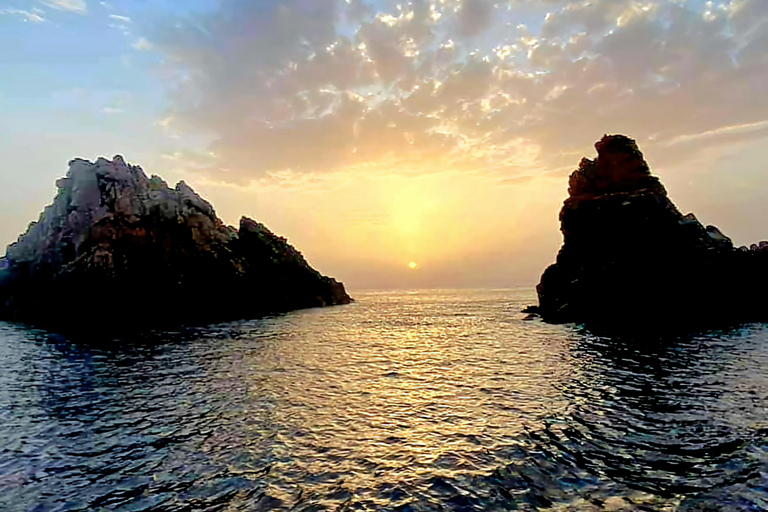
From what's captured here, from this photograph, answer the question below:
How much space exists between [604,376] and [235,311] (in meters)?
79.5

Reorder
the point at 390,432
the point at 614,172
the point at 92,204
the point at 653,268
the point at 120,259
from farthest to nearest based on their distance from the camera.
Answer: the point at 92,204
the point at 120,259
the point at 614,172
the point at 653,268
the point at 390,432

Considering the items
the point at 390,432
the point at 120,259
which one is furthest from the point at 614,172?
the point at 120,259

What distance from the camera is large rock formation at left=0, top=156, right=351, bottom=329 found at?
7319 cm

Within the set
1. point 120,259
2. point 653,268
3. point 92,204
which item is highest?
point 92,204

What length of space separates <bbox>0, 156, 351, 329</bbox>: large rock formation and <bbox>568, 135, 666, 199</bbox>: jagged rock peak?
227 feet

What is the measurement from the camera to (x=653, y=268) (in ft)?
195

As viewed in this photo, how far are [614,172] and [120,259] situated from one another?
84407 mm

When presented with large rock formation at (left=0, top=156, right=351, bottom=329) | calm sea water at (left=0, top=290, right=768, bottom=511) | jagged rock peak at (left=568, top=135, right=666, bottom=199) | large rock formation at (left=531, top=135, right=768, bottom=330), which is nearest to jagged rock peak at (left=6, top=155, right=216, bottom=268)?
large rock formation at (left=0, top=156, right=351, bottom=329)

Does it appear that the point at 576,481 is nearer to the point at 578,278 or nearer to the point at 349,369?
the point at 349,369

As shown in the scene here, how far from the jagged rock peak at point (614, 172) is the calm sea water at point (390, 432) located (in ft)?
114

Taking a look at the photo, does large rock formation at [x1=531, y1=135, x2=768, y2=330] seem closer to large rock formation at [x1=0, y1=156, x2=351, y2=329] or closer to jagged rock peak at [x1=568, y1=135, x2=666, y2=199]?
jagged rock peak at [x1=568, y1=135, x2=666, y2=199]

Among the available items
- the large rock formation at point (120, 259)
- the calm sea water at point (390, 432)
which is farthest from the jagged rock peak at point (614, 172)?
the large rock formation at point (120, 259)

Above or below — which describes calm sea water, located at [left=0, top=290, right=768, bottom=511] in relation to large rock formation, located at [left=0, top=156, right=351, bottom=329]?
below

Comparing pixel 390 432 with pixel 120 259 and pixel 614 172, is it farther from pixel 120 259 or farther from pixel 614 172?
pixel 120 259
